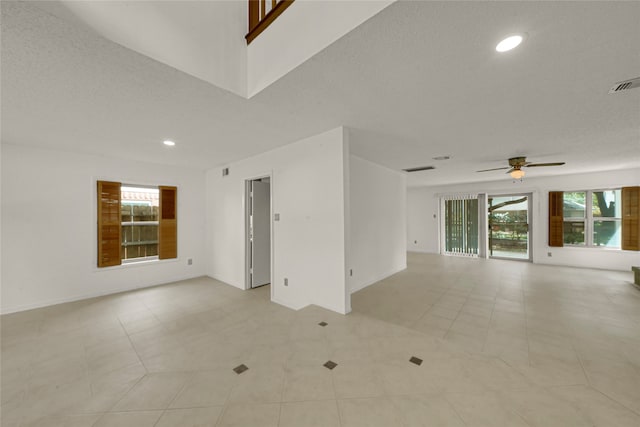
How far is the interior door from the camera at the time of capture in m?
4.39

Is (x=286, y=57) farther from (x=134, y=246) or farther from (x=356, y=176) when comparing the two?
(x=134, y=246)

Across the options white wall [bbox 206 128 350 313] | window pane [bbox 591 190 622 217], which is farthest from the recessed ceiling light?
window pane [bbox 591 190 622 217]

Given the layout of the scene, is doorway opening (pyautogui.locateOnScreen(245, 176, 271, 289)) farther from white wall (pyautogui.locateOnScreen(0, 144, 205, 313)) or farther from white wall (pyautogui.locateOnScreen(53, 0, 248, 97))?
white wall (pyautogui.locateOnScreen(53, 0, 248, 97))

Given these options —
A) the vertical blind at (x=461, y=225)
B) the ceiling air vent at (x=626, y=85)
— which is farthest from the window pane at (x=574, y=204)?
the ceiling air vent at (x=626, y=85)

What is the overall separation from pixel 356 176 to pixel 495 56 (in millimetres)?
2738

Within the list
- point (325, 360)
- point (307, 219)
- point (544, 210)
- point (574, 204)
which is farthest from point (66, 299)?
point (574, 204)

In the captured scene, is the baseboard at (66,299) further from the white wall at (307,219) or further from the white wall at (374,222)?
the white wall at (374,222)

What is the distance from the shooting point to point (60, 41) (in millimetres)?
1444

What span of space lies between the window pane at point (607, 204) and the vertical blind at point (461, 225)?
8.60 feet

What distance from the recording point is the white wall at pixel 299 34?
1.35 metres

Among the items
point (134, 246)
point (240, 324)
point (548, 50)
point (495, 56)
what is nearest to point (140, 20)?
point (495, 56)

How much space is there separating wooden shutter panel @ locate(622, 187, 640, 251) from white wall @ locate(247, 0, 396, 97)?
8.33 meters

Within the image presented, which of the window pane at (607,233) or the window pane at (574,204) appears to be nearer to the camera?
the window pane at (607,233)

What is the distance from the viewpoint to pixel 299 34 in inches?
65.7
